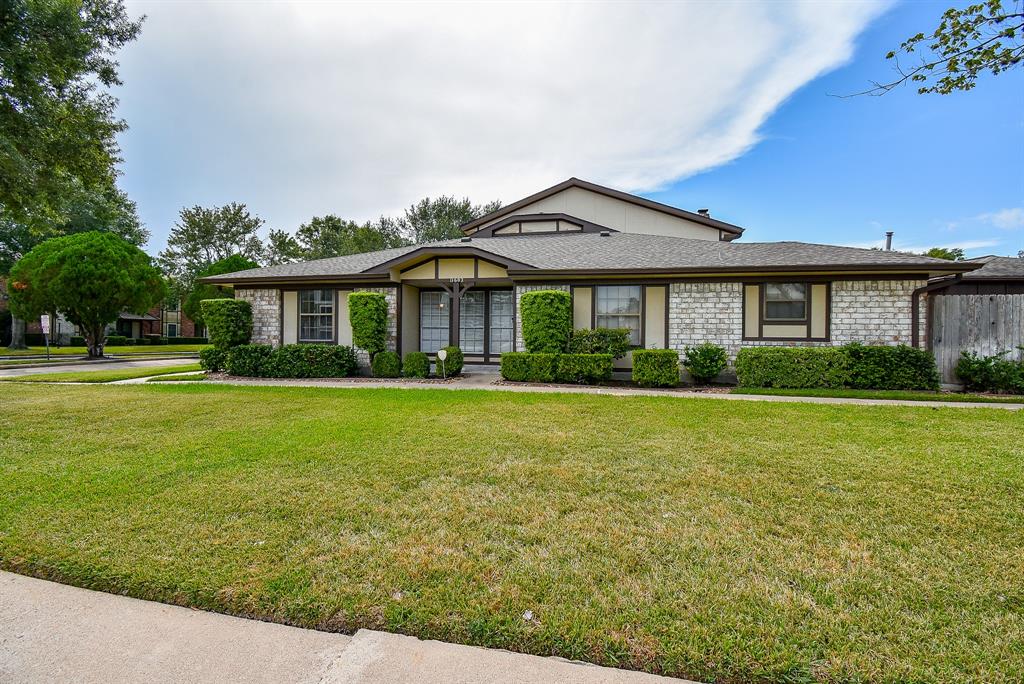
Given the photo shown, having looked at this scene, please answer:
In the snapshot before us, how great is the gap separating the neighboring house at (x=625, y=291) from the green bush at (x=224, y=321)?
1.94 feet

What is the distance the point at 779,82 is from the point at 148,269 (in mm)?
27794

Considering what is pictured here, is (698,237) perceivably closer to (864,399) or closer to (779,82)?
(779,82)

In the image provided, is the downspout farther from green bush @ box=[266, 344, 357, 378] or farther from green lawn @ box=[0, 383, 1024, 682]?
green bush @ box=[266, 344, 357, 378]

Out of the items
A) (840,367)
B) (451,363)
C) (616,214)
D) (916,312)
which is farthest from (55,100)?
(916,312)

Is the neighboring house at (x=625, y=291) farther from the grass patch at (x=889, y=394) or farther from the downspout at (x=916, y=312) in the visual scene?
the grass patch at (x=889, y=394)

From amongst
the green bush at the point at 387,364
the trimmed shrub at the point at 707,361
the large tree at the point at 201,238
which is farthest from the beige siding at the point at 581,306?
the large tree at the point at 201,238

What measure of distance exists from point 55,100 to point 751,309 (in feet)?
50.7

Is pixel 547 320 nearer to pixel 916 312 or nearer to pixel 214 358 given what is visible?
pixel 916 312

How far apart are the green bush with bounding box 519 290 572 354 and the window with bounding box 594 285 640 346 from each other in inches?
47.4

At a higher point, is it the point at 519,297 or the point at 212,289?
the point at 212,289

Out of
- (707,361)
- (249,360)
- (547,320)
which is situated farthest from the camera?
(249,360)

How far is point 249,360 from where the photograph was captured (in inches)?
502

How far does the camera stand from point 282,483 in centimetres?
415

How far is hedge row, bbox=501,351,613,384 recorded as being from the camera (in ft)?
35.5
